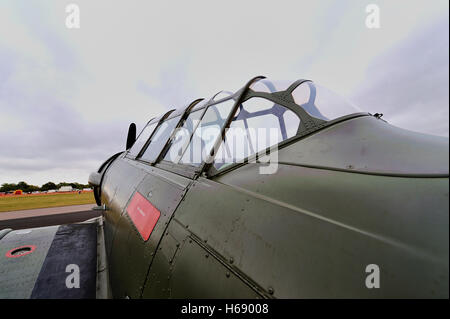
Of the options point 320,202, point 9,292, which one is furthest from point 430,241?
point 9,292

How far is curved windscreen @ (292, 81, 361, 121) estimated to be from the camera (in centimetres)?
162

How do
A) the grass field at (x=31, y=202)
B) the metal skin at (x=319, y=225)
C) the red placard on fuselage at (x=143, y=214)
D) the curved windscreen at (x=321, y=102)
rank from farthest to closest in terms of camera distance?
the grass field at (x=31, y=202) → the red placard on fuselage at (x=143, y=214) → the curved windscreen at (x=321, y=102) → the metal skin at (x=319, y=225)

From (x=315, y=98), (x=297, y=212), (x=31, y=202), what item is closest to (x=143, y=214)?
(x=297, y=212)

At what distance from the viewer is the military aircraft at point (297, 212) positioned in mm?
743

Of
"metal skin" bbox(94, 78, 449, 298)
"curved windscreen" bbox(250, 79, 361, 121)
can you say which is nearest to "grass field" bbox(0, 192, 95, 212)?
"metal skin" bbox(94, 78, 449, 298)

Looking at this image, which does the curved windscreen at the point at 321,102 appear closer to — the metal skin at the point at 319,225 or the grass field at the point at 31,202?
the metal skin at the point at 319,225

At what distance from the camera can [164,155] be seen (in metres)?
3.11

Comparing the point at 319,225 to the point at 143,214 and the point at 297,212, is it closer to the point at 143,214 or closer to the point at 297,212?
the point at 297,212

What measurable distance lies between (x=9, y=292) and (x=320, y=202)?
3.84 m

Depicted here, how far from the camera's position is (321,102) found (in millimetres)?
1785

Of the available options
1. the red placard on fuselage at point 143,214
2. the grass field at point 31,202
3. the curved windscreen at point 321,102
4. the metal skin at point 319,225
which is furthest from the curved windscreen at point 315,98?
the grass field at point 31,202

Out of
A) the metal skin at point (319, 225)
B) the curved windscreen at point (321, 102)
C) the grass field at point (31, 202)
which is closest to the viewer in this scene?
the metal skin at point (319, 225)

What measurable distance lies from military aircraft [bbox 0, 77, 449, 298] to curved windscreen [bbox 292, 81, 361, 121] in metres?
0.01
